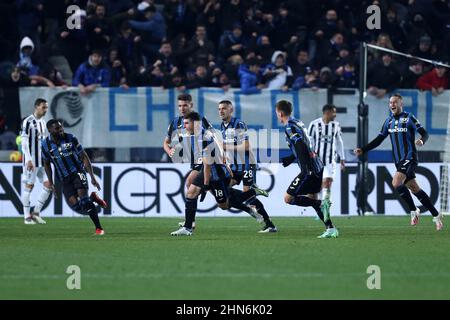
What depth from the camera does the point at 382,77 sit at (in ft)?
69.8

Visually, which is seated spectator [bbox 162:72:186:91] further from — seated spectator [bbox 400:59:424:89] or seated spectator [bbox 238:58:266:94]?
seated spectator [bbox 400:59:424:89]

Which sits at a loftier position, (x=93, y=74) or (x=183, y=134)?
(x=93, y=74)

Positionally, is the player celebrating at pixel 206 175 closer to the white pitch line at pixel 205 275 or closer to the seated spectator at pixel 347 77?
the white pitch line at pixel 205 275

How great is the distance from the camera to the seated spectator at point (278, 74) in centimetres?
2167

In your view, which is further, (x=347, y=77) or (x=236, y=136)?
(x=347, y=77)

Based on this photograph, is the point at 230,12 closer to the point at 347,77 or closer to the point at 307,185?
the point at 347,77

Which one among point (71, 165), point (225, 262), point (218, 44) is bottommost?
point (225, 262)

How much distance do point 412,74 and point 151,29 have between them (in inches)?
214

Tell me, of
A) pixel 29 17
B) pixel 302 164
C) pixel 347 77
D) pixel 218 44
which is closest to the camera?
pixel 302 164

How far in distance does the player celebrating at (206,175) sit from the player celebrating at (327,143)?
4960 mm

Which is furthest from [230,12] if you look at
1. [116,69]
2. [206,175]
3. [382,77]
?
[206,175]
